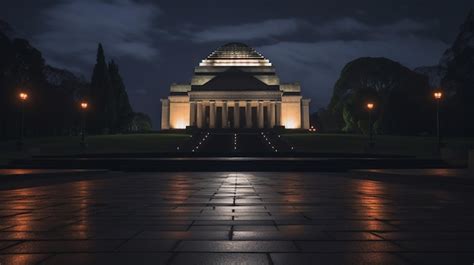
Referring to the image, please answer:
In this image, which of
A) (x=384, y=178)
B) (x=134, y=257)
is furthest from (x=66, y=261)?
(x=384, y=178)

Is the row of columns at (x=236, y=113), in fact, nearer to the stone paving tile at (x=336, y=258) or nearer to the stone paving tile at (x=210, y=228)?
the stone paving tile at (x=210, y=228)

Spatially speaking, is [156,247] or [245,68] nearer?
[156,247]

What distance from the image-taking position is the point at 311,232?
7520 mm

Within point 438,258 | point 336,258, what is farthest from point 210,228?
point 438,258

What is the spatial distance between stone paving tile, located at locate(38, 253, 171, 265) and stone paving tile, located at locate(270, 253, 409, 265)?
141cm

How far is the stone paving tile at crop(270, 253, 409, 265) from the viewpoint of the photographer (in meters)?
5.57

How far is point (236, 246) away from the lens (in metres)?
6.52

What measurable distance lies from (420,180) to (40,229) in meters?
15.0

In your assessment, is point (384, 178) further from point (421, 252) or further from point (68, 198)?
point (421, 252)

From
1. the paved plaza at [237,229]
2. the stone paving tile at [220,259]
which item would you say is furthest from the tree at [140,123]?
the stone paving tile at [220,259]

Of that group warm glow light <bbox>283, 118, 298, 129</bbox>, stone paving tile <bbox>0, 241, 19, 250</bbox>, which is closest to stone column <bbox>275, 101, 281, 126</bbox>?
warm glow light <bbox>283, 118, 298, 129</bbox>

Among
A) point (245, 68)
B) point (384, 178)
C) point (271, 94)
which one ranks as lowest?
point (384, 178)

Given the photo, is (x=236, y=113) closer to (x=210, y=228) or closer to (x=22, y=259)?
(x=210, y=228)

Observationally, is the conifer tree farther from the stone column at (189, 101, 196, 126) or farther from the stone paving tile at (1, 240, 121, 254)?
the stone paving tile at (1, 240, 121, 254)
